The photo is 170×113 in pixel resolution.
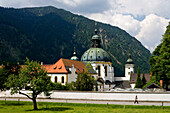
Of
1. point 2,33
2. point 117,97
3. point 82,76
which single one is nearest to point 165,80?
point 117,97

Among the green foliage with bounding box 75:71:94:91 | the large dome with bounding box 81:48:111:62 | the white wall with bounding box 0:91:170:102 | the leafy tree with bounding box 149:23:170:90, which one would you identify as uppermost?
the large dome with bounding box 81:48:111:62

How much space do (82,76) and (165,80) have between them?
639 inches

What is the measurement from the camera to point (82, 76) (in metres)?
50.8

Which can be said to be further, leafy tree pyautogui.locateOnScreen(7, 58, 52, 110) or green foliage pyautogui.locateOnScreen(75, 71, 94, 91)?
green foliage pyautogui.locateOnScreen(75, 71, 94, 91)

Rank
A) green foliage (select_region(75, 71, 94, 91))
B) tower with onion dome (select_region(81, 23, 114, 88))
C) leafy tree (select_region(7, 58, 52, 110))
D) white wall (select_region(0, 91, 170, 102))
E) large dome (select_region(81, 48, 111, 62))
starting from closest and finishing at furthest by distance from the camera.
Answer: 1. leafy tree (select_region(7, 58, 52, 110))
2. white wall (select_region(0, 91, 170, 102))
3. green foliage (select_region(75, 71, 94, 91))
4. tower with onion dome (select_region(81, 23, 114, 88))
5. large dome (select_region(81, 48, 111, 62))

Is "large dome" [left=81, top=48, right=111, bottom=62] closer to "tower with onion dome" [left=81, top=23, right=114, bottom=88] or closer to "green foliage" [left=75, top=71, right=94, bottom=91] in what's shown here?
"tower with onion dome" [left=81, top=23, right=114, bottom=88]

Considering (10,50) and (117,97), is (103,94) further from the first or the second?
(10,50)

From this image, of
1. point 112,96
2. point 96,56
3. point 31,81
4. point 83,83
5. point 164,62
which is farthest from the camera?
point 96,56

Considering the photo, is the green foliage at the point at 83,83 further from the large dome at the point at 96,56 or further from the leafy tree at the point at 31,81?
the large dome at the point at 96,56

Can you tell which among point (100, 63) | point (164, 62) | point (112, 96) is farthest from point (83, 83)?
point (100, 63)

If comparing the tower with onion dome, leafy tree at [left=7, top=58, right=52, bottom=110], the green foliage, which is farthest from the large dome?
leafy tree at [left=7, top=58, right=52, bottom=110]

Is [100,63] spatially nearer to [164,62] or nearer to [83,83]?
[83,83]

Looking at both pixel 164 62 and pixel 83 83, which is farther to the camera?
pixel 83 83

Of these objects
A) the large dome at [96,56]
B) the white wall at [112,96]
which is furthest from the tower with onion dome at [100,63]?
the white wall at [112,96]
